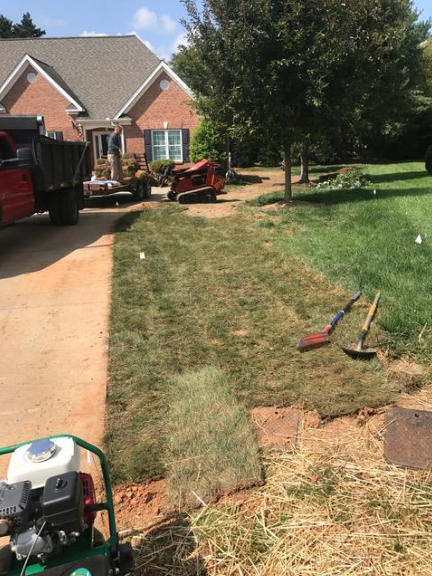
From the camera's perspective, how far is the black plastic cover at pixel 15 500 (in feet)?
6.07

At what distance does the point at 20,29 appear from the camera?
218ft

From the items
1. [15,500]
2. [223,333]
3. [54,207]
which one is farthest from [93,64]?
[15,500]

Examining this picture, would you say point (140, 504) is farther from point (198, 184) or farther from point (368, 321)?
point (198, 184)

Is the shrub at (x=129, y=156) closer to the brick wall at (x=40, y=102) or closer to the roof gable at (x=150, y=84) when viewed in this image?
the roof gable at (x=150, y=84)

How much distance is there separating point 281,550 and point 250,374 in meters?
1.74

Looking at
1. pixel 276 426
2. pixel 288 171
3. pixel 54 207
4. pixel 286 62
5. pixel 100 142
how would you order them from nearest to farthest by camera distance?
pixel 276 426
pixel 286 62
pixel 54 207
pixel 288 171
pixel 100 142

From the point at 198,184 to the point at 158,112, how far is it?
540 inches

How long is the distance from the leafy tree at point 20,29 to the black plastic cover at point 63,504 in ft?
236

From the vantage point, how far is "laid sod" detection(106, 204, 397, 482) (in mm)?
3590

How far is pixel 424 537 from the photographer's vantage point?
2.46 m

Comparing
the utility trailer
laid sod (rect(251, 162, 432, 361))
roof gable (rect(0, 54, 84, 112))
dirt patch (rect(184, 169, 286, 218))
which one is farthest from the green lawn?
roof gable (rect(0, 54, 84, 112))

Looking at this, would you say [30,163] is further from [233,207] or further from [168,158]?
[168,158]

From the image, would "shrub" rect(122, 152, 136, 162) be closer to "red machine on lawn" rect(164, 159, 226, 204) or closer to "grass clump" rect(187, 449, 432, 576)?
"red machine on lawn" rect(164, 159, 226, 204)

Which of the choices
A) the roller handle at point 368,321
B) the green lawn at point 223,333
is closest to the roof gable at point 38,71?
the green lawn at point 223,333
